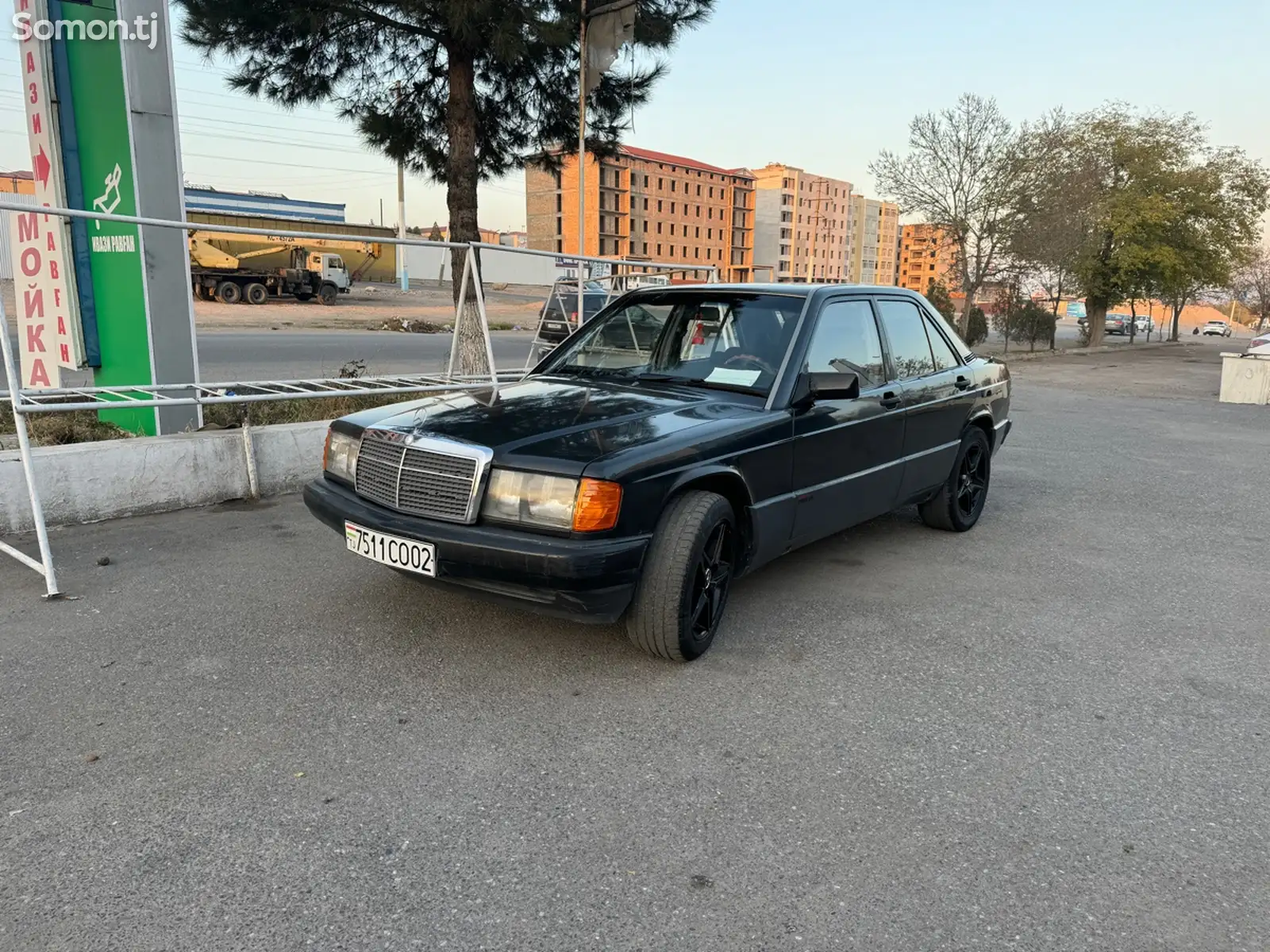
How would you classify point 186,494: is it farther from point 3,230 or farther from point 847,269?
point 847,269

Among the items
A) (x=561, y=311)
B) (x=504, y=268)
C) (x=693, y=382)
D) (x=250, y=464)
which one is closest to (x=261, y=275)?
(x=561, y=311)

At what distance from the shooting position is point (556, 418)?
3.76m

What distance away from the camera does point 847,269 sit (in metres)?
144

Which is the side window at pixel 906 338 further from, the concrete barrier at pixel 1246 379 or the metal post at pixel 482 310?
the concrete barrier at pixel 1246 379

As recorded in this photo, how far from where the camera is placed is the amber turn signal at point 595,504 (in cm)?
318

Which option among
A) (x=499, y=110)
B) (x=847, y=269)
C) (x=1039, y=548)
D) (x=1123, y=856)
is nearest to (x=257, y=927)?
(x=1123, y=856)

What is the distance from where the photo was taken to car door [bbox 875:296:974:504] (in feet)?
16.5

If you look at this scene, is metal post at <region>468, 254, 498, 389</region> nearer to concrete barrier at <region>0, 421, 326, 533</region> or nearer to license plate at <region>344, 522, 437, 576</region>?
concrete barrier at <region>0, 421, 326, 533</region>

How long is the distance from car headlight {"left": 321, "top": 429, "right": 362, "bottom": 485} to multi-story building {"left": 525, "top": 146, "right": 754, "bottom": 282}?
92.7 m

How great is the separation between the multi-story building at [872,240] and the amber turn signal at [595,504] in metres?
147

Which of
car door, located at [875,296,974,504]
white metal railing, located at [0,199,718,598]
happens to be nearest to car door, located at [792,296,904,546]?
car door, located at [875,296,974,504]

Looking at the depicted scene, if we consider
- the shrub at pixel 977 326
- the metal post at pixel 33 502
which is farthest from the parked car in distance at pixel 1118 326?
the metal post at pixel 33 502

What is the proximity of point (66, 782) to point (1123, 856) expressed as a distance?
3.13m

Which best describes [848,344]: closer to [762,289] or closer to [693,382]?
[762,289]
